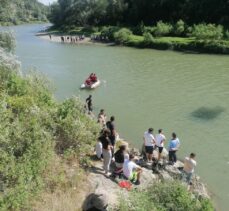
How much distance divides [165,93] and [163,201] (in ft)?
74.0

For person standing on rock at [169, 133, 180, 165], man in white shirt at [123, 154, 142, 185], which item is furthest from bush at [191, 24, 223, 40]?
man in white shirt at [123, 154, 142, 185]

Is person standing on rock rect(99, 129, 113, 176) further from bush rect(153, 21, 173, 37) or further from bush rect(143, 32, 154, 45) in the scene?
bush rect(153, 21, 173, 37)

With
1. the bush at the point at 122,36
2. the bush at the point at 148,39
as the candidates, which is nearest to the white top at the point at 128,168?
the bush at the point at 148,39

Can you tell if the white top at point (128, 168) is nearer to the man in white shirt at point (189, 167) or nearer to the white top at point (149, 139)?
the white top at point (149, 139)

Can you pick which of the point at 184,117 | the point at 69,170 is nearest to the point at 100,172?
the point at 69,170

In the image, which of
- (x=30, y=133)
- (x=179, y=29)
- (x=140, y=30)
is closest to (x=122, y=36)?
(x=140, y=30)

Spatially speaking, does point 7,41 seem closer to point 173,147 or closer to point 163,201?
point 173,147

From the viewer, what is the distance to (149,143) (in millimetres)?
17844

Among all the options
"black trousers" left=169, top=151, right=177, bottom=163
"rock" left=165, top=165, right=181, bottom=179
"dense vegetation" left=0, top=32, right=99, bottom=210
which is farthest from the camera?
"black trousers" left=169, top=151, right=177, bottom=163

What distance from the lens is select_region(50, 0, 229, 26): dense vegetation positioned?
81188 millimetres

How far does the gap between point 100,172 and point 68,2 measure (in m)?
115

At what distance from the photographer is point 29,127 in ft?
49.6

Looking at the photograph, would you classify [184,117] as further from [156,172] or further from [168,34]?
[168,34]

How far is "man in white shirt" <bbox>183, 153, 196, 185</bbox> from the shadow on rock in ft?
35.2
